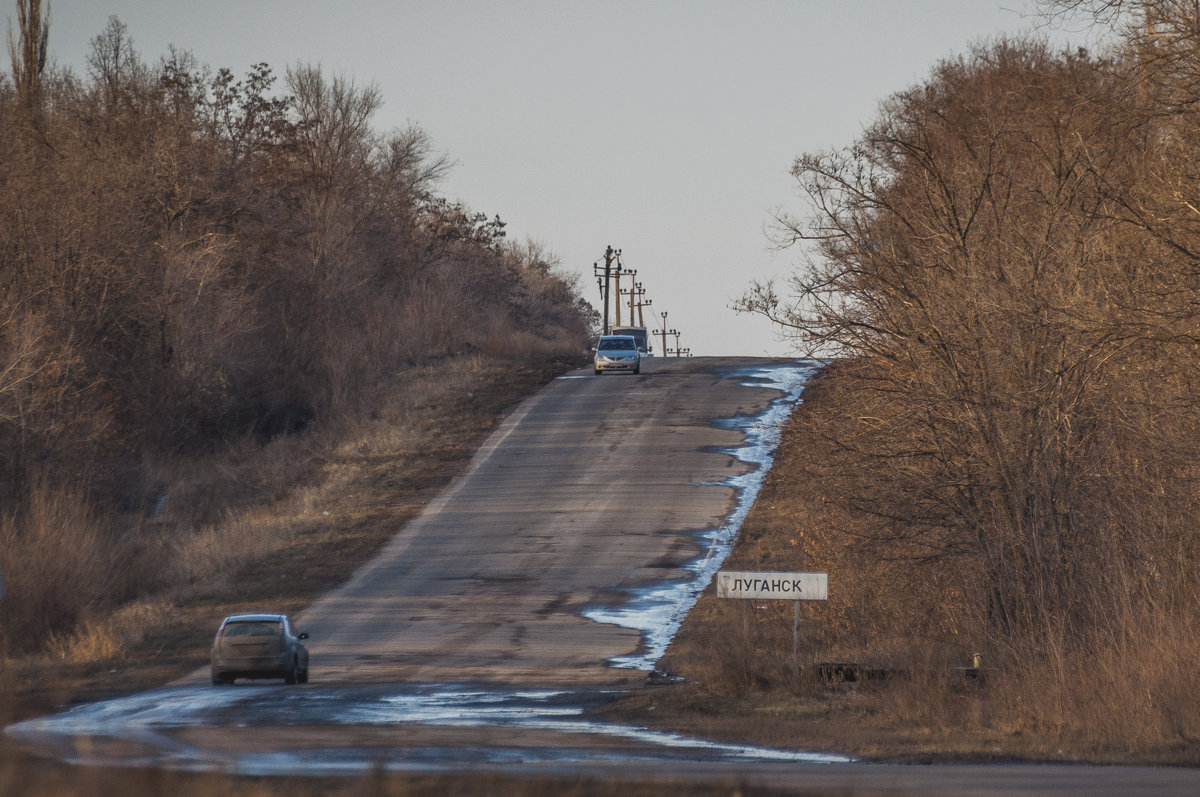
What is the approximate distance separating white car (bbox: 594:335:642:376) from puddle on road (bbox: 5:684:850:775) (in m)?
32.2

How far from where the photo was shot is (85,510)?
32.2 metres

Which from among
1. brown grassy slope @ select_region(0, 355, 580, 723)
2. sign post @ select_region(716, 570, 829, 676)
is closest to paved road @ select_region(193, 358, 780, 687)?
brown grassy slope @ select_region(0, 355, 580, 723)

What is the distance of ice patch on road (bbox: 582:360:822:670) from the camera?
78.7 feet

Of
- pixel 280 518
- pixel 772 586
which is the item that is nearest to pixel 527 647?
pixel 772 586

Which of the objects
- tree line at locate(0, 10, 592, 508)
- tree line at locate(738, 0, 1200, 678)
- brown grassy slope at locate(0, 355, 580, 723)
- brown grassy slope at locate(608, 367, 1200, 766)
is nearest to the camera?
brown grassy slope at locate(608, 367, 1200, 766)

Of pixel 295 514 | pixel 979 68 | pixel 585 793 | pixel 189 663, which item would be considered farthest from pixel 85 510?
pixel 979 68

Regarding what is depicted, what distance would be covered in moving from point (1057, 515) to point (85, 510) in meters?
23.6

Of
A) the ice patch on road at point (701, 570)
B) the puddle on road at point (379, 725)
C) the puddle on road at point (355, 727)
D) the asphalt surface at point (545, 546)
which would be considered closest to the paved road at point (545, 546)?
the asphalt surface at point (545, 546)

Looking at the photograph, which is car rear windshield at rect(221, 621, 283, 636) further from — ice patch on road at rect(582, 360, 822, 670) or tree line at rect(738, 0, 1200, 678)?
tree line at rect(738, 0, 1200, 678)

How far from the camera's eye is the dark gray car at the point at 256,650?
829 inches

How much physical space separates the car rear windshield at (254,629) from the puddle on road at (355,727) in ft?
2.93

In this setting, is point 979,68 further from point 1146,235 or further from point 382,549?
point 1146,235

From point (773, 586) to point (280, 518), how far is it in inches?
821

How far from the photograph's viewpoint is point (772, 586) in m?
18.2
